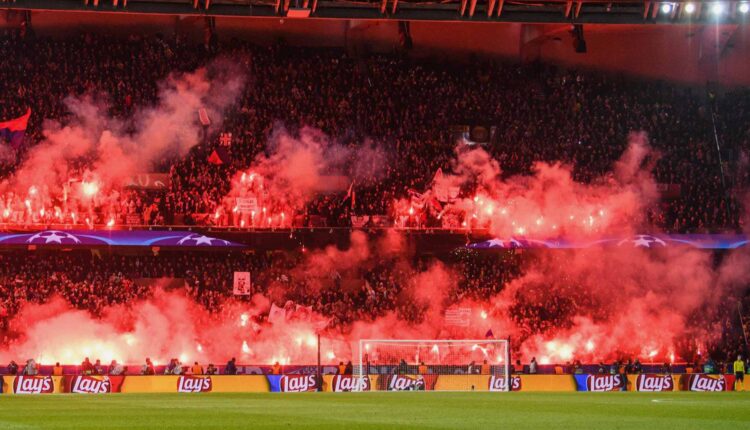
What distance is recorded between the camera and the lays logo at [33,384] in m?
28.4

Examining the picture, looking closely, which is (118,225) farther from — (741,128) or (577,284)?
(741,128)

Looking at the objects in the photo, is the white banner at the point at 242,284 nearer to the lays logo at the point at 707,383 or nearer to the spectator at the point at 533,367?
the spectator at the point at 533,367

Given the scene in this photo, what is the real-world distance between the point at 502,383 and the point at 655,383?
4.91 m

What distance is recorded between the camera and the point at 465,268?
1490 inches

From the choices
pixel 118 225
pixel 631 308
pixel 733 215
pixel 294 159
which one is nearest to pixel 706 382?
pixel 631 308

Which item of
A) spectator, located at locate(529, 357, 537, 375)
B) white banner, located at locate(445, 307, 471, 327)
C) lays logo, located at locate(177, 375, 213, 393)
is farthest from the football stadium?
lays logo, located at locate(177, 375, 213, 393)

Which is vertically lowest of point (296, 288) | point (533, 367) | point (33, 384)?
point (33, 384)

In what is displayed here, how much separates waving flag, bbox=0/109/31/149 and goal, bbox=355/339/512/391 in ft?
48.2

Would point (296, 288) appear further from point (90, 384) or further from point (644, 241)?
point (644, 241)

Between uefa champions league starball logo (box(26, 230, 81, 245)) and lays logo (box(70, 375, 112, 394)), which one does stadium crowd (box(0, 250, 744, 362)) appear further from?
lays logo (box(70, 375, 112, 394))

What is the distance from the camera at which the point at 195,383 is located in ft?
96.6

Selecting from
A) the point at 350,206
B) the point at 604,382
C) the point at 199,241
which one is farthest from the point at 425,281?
the point at 604,382

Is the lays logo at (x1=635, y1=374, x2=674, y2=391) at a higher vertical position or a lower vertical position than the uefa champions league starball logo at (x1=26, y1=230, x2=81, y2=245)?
lower

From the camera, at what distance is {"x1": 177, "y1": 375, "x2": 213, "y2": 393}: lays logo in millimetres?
29250
